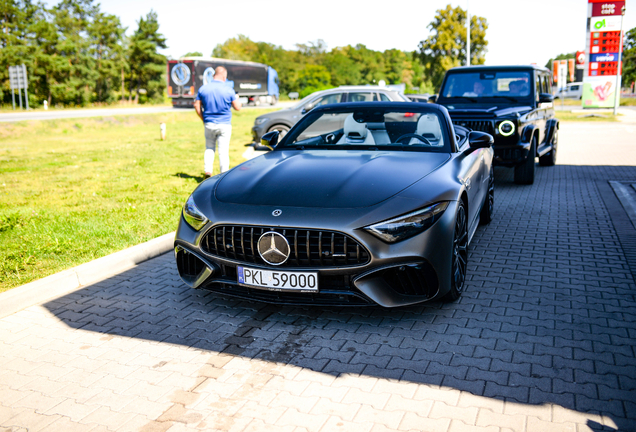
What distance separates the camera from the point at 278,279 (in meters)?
3.78

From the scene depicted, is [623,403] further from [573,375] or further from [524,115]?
[524,115]

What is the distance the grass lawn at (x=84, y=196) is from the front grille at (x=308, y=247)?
88.0 inches

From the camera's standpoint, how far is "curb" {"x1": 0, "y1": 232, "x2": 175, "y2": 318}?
4508mm

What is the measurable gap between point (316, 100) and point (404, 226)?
37.6 ft

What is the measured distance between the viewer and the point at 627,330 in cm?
379

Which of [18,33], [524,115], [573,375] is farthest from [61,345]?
[18,33]

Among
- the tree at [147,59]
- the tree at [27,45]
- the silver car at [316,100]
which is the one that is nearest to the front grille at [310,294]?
the silver car at [316,100]

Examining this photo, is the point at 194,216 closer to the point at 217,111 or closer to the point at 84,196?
the point at 84,196

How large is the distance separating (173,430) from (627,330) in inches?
117

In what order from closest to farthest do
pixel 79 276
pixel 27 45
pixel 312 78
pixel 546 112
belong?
pixel 79 276
pixel 546 112
pixel 27 45
pixel 312 78

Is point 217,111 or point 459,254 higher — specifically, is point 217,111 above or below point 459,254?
above

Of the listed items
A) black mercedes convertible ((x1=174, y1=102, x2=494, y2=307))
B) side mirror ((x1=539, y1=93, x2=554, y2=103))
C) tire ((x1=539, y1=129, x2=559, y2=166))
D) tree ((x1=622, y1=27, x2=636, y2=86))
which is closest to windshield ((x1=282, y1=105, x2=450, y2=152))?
black mercedes convertible ((x1=174, y1=102, x2=494, y2=307))

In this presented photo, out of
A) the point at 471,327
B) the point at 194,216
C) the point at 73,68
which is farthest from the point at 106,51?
the point at 471,327

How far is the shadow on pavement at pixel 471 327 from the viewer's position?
3168mm
